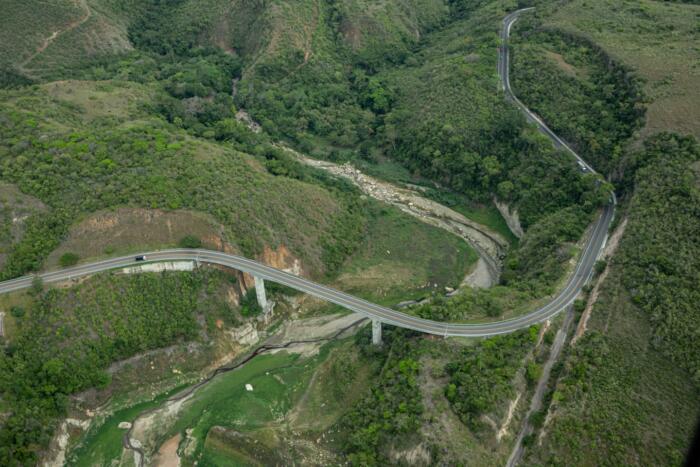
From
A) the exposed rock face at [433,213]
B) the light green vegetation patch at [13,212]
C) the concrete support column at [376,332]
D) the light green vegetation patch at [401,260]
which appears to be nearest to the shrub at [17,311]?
the light green vegetation patch at [13,212]

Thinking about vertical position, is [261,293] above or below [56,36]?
below

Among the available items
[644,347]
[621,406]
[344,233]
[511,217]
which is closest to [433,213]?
[511,217]

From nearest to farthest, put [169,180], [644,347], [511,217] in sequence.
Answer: [644,347]
[169,180]
[511,217]

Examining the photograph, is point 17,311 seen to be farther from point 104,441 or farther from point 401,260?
point 401,260


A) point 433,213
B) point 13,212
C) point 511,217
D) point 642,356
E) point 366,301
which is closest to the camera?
point 642,356

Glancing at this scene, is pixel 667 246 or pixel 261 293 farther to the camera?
pixel 261 293

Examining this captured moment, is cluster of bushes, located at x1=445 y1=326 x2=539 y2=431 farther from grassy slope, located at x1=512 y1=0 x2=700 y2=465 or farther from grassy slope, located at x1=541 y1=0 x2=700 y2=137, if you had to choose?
grassy slope, located at x1=541 y1=0 x2=700 y2=137
